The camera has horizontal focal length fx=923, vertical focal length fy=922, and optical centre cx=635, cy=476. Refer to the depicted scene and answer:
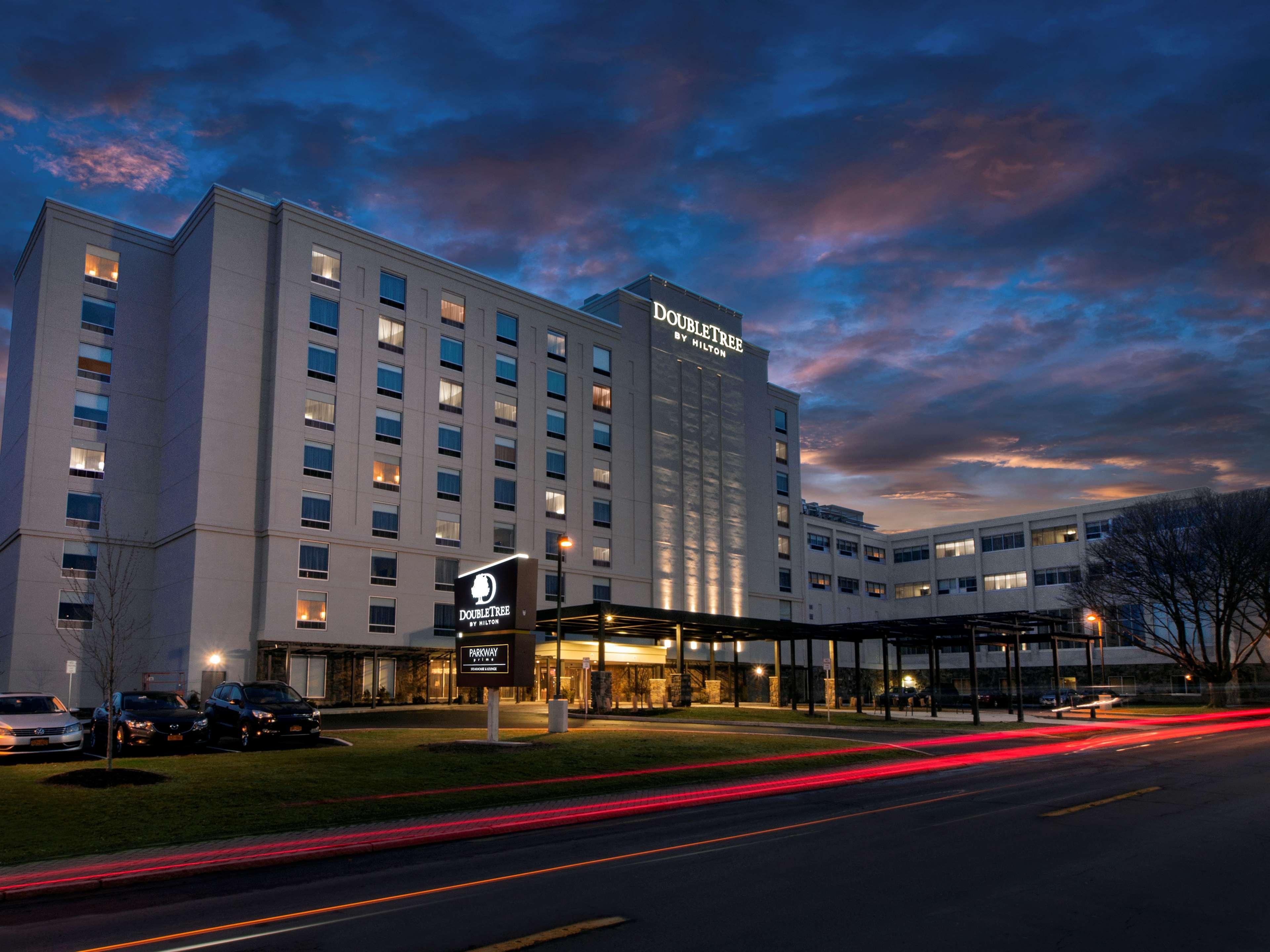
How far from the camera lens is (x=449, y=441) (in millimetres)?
61844

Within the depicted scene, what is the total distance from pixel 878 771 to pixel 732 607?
56802 millimetres

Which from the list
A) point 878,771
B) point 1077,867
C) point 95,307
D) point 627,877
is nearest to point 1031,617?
point 878,771

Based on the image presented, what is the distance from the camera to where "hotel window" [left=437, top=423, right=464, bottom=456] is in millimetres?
61250

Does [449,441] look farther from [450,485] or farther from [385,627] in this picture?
[385,627]

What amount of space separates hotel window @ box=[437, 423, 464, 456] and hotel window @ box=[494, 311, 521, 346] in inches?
308

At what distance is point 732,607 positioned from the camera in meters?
79.5

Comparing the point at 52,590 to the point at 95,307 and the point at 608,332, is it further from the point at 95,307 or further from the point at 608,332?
the point at 608,332

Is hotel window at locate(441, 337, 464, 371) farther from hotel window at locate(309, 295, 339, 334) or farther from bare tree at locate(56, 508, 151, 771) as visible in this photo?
bare tree at locate(56, 508, 151, 771)

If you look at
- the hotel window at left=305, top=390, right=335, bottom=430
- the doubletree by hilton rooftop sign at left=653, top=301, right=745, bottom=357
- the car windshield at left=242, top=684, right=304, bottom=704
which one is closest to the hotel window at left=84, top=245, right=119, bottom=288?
the hotel window at left=305, top=390, right=335, bottom=430

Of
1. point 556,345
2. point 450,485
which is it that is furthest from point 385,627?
point 556,345

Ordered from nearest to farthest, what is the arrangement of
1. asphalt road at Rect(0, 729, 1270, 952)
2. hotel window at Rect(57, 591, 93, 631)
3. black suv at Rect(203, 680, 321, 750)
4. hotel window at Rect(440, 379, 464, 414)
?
asphalt road at Rect(0, 729, 1270, 952) → black suv at Rect(203, 680, 321, 750) → hotel window at Rect(57, 591, 93, 631) → hotel window at Rect(440, 379, 464, 414)

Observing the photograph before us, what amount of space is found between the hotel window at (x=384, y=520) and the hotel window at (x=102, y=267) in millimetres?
21443

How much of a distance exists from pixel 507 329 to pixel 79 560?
3056 cm

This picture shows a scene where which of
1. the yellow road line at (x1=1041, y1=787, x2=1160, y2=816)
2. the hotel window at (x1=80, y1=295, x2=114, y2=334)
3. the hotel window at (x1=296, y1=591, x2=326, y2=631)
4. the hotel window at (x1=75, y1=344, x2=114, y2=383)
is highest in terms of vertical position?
the hotel window at (x1=80, y1=295, x2=114, y2=334)
